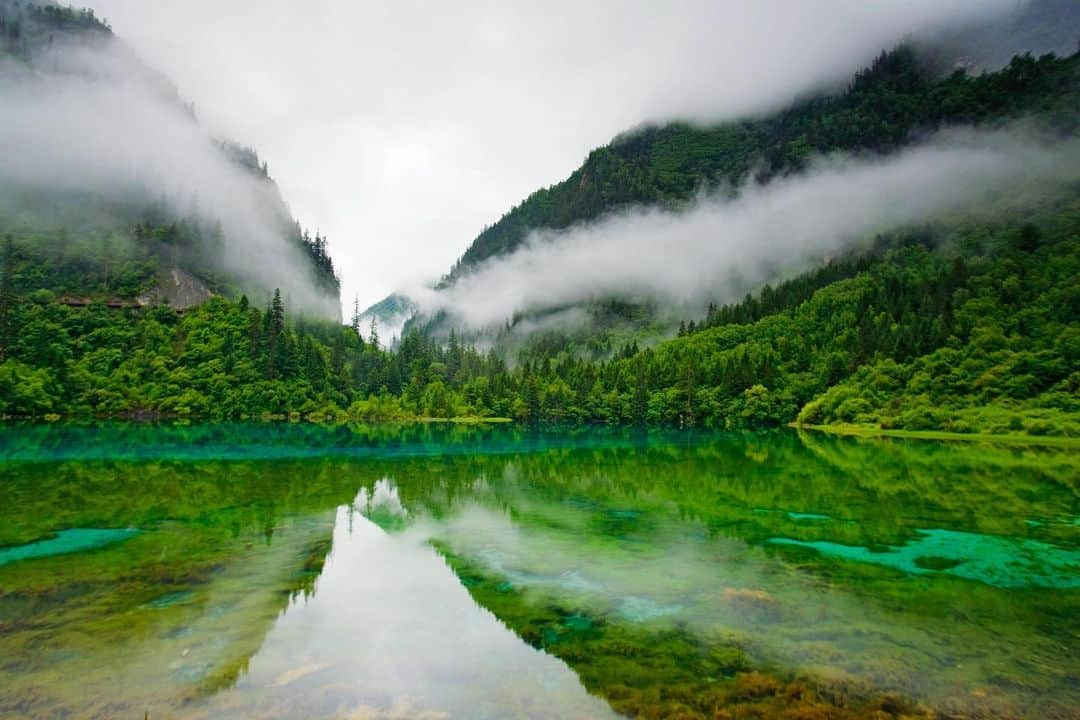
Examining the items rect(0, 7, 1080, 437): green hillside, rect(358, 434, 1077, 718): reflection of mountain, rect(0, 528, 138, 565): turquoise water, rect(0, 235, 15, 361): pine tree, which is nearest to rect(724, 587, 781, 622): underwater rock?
rect(358, 434, 1077, 718): reflection of mountain

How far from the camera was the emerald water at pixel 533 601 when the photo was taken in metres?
11.5

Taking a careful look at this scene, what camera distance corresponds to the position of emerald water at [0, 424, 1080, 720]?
11539 millimetres

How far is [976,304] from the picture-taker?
109m

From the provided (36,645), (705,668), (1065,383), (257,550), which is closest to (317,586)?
(257,550)

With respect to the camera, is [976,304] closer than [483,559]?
No

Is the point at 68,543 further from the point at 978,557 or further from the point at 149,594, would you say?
the point at 978,557

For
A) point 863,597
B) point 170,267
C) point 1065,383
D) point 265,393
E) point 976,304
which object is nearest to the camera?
point 863,597

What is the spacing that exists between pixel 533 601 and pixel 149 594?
11302mm

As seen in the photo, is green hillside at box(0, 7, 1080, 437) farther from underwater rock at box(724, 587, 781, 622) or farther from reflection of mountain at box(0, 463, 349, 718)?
reflection of mountain at box(0, 463, 349, 718)

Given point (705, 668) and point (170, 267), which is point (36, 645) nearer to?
point (705, 668)

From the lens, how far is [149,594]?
17.0 m

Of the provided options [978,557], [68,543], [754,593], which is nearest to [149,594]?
[68,543]

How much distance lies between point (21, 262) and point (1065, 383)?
20598 centimetres

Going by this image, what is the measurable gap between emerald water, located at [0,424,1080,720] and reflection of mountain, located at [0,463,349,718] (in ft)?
0.31
